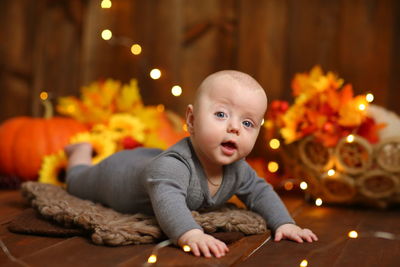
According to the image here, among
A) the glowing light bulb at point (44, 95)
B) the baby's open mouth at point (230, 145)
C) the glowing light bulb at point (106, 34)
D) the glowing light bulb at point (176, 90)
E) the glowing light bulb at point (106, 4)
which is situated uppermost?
the glowing light bulb at point (106, 4)

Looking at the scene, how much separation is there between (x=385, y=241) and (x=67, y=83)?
5.91 ft

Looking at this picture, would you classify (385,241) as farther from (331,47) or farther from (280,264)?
(331,47)

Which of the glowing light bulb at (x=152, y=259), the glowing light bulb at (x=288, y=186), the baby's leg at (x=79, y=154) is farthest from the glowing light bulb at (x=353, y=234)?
the baby's leg at (x=79, y=154)

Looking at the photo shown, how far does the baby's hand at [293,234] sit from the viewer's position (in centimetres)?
134

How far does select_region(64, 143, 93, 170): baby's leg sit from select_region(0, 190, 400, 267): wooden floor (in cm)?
34

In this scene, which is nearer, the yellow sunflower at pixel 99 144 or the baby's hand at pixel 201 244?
the baby's hand at pixel 201 244

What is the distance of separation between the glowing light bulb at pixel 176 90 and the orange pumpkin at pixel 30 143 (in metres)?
0.44

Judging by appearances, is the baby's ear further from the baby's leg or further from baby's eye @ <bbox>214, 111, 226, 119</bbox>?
the baby's leg

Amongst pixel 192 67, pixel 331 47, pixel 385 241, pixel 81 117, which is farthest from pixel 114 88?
pixel 385 241

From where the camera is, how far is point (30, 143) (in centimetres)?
218

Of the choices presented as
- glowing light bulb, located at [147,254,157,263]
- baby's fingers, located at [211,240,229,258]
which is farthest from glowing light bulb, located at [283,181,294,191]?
glowing light bulb, located at [147,254,157,263]

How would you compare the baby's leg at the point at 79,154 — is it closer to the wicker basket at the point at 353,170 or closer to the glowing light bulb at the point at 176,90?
the glowing light bulb at the point at 176,90

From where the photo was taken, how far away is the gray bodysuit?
126 cm

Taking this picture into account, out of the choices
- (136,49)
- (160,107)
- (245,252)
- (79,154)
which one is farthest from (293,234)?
(136,49)
